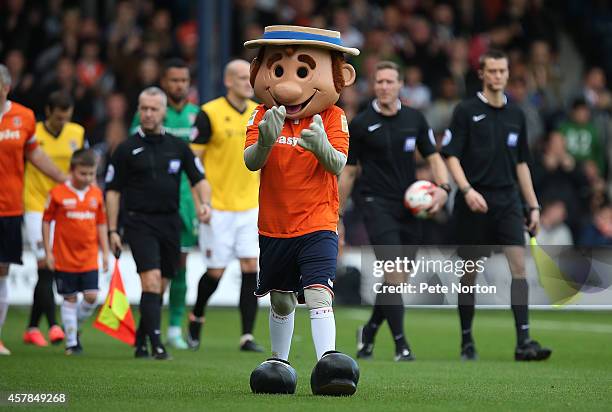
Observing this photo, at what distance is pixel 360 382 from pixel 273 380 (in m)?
1.16

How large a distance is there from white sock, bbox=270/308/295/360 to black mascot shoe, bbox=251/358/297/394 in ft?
0.96

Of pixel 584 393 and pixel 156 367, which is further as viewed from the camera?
pixel 156 367

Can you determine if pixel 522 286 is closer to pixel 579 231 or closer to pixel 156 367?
pixel 156 367

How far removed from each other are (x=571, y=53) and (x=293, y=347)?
1395 cm

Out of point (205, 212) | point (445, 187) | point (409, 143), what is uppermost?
point (409, 143)

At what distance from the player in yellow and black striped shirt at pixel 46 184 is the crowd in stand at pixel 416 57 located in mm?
4990

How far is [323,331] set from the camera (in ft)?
28.8

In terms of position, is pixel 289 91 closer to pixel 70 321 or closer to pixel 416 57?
pixel 70 321

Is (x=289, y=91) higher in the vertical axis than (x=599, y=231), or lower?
higher

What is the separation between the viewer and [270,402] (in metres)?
8.35

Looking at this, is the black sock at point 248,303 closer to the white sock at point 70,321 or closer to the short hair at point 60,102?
the white sock at point 70,321

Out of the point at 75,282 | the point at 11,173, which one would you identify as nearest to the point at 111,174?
the point at 11,173

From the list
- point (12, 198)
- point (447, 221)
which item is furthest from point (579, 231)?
point (12, 198)

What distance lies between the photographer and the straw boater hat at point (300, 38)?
8969 millimetres
